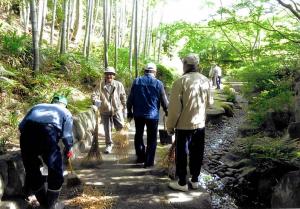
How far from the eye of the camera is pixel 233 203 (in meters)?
5.43

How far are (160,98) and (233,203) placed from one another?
2.02 metres

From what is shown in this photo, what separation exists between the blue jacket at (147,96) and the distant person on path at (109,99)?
956mm

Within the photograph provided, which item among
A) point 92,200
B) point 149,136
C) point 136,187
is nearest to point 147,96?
point 149,136

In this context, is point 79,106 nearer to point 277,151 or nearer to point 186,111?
point 186,111

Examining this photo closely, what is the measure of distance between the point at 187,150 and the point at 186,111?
0.55m

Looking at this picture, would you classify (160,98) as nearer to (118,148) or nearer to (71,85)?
(118,148)

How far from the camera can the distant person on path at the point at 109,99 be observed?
21.3 feet

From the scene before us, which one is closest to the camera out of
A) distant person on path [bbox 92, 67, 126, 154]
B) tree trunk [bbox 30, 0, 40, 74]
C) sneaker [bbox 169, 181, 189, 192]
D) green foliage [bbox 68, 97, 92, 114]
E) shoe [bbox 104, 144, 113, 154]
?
sneaker [bbox 169, 181, 189, 192]

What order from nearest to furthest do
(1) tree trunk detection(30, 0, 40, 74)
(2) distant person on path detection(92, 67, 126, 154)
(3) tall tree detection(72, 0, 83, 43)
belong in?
(2) distant person on path detection(92, 67, 126, 154) → (1) tree trunk detection(30, 0, 40, 74) → (3) tall tree detection(72, 0, 83, 43)

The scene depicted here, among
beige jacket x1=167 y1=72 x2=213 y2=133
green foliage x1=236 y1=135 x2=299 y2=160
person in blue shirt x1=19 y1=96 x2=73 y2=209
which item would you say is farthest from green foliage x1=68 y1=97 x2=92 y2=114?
green foliage x1=236 y1=135 x2=299 y2=160

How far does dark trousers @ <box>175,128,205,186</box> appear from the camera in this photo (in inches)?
185

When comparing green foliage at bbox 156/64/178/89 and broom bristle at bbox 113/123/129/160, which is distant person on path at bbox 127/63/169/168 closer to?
broom bristle at bbox 113/123/129/160

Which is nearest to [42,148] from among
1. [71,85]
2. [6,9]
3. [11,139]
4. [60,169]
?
[60,169]

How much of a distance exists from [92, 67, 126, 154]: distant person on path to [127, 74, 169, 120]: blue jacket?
96cm
